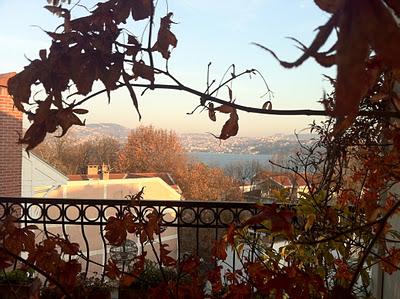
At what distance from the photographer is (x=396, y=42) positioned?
0.84ft

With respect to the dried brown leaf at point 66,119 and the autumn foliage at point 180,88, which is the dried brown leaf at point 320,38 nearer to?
the autumn foliage at point 180,88

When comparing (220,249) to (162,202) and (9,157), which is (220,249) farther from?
(9,157)

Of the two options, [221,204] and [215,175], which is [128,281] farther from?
[215,175]

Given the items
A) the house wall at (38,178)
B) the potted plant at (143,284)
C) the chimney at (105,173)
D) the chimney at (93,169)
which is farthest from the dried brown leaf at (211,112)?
the chimney at (93,169)

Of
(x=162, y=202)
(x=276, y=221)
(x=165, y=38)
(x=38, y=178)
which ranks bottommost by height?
(x=38, y=178)

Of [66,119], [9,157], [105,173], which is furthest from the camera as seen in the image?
[105,173]

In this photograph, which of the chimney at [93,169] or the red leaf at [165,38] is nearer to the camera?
the red leaf at [165,38]

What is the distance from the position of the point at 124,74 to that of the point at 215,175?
1126cm

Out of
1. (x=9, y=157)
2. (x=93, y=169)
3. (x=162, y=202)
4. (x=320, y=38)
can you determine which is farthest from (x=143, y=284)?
(x=93, y=169)

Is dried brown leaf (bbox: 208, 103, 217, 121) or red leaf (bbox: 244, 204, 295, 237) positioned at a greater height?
dried brown leaf (bbox: 208, 103, 217, 121)

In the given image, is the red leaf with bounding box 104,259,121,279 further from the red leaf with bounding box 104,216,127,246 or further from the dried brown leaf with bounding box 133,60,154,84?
the dried brown leaf with bounding box 133,60,154,84

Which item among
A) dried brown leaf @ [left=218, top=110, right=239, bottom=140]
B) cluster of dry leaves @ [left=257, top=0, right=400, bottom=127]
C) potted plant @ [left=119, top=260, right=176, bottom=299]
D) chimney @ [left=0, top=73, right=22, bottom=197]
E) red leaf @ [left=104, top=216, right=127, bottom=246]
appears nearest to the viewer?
cluster of dry leaves @ [left=257, top=0, right=400, bottom=127]

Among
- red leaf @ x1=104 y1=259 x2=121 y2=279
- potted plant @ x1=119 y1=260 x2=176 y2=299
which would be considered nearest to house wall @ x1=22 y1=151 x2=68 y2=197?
potted plant @ x1=119 y1=260 x2=176 y2=299

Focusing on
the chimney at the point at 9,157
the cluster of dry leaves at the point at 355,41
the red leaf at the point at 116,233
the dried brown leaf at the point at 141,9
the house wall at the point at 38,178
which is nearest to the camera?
the cluster of dry leaves at the point at 355,41
